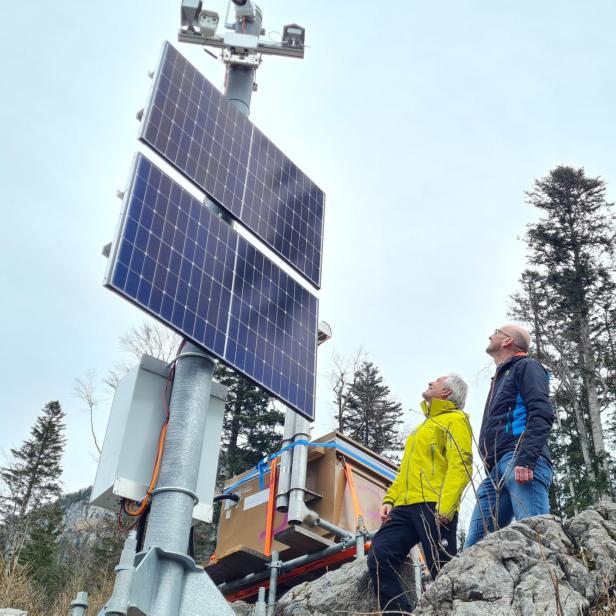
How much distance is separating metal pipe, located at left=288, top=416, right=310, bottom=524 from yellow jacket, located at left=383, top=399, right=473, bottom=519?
2191 millimetres

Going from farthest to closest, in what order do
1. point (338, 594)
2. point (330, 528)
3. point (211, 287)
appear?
1. point (330, 528)
2. point (338, 594)
3. point (211, 287)

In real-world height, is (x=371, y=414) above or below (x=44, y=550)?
above

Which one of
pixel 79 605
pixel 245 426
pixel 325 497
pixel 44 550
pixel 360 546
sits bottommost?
pixel 79 605

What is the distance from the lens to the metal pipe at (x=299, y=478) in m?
7.64

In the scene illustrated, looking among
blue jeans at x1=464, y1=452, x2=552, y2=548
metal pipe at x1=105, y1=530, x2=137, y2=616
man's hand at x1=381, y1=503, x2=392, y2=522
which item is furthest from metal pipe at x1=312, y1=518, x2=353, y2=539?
metal pipe at x1=105, y1=530, x2=137, y2=616

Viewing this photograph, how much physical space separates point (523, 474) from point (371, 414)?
92.2ft

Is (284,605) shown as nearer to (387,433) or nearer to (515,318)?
(515,318)

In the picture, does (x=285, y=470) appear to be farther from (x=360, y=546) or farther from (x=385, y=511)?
(x=385, y=511)

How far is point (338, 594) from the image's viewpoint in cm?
616

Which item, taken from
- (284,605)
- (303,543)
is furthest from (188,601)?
(303,543)

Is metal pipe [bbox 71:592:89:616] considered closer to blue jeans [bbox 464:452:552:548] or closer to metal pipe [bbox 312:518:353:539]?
blue jeans [bbox 464:452:552:548]

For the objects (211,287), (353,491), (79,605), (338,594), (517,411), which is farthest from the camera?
(353,491)

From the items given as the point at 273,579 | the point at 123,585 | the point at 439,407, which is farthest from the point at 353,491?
the point at 123,585

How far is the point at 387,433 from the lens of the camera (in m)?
32.2
